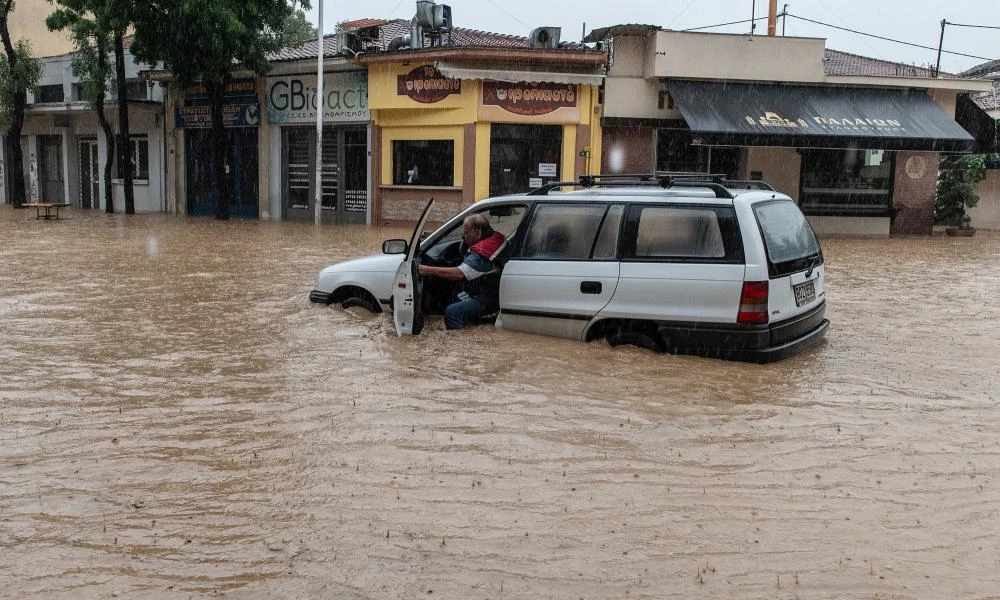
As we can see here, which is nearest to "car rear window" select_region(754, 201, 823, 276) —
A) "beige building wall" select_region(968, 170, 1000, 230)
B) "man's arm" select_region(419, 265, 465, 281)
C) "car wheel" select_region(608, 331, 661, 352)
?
"car wheel" select_region(608, 331, 661, 352)

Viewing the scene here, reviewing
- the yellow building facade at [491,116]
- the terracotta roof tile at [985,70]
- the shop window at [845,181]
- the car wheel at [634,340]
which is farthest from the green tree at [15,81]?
the terracotta roof tile at [985,70]

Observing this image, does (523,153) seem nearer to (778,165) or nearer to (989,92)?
(778,165)

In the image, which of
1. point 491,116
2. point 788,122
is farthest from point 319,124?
point 788,122

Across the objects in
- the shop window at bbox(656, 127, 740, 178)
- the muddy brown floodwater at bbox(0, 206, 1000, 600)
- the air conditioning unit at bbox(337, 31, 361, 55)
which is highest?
the air conditioning unit at bbox(337, 31, 361, 55)

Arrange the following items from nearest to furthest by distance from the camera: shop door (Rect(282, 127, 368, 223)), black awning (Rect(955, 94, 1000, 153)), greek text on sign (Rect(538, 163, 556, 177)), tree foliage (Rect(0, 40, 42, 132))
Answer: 1. greek text on sign (Rect(538, 163, 556, 177))
2. black awning (Rect(955, 94, 1000, 153))
3. shop door (Rect(282, 127, 368, 223))
4. tree foliage (Rect(0, 40, 42, 132))

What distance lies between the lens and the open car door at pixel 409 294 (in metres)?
7.89

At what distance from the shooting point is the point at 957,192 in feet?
81.4

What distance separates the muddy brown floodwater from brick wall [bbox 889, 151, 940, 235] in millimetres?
15737

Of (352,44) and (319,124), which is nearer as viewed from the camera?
(319,124)

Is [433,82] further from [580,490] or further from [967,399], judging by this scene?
[580,490]

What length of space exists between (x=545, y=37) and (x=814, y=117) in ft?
21.9

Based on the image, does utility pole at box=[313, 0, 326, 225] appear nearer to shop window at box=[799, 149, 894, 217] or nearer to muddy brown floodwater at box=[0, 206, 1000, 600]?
shop window at box=[799, 149, 894, 217]

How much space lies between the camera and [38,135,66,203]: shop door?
35.5m

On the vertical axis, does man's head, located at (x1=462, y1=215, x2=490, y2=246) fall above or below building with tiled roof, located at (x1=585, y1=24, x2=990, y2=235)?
below
